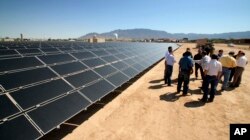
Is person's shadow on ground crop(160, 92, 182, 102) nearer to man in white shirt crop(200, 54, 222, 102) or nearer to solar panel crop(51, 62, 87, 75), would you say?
man in white shirt crop(200, 54, 222, 102)

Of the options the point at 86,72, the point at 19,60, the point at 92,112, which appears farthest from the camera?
the point at 86,72

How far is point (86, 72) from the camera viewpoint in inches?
424

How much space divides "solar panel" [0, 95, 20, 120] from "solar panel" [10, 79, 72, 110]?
9.5 inches

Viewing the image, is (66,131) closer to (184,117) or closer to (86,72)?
(86,72)

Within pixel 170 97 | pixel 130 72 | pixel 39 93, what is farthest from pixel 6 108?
pixel 130 72

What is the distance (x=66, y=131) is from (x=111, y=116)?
217 centimetres

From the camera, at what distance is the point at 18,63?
8.63m

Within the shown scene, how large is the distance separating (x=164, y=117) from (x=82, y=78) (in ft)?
13.5

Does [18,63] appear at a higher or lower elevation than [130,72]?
higher

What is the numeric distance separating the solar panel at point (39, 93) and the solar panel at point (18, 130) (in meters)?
0.56

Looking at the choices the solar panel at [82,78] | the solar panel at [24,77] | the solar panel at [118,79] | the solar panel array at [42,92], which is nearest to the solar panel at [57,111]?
the solar panel array at [42,92]

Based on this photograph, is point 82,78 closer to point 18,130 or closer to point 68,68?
point 68,68

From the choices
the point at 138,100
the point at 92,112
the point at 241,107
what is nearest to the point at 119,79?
the point at 138,100

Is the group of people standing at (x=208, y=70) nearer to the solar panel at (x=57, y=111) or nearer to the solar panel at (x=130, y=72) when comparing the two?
the solar panel at (x=130, y=72)
